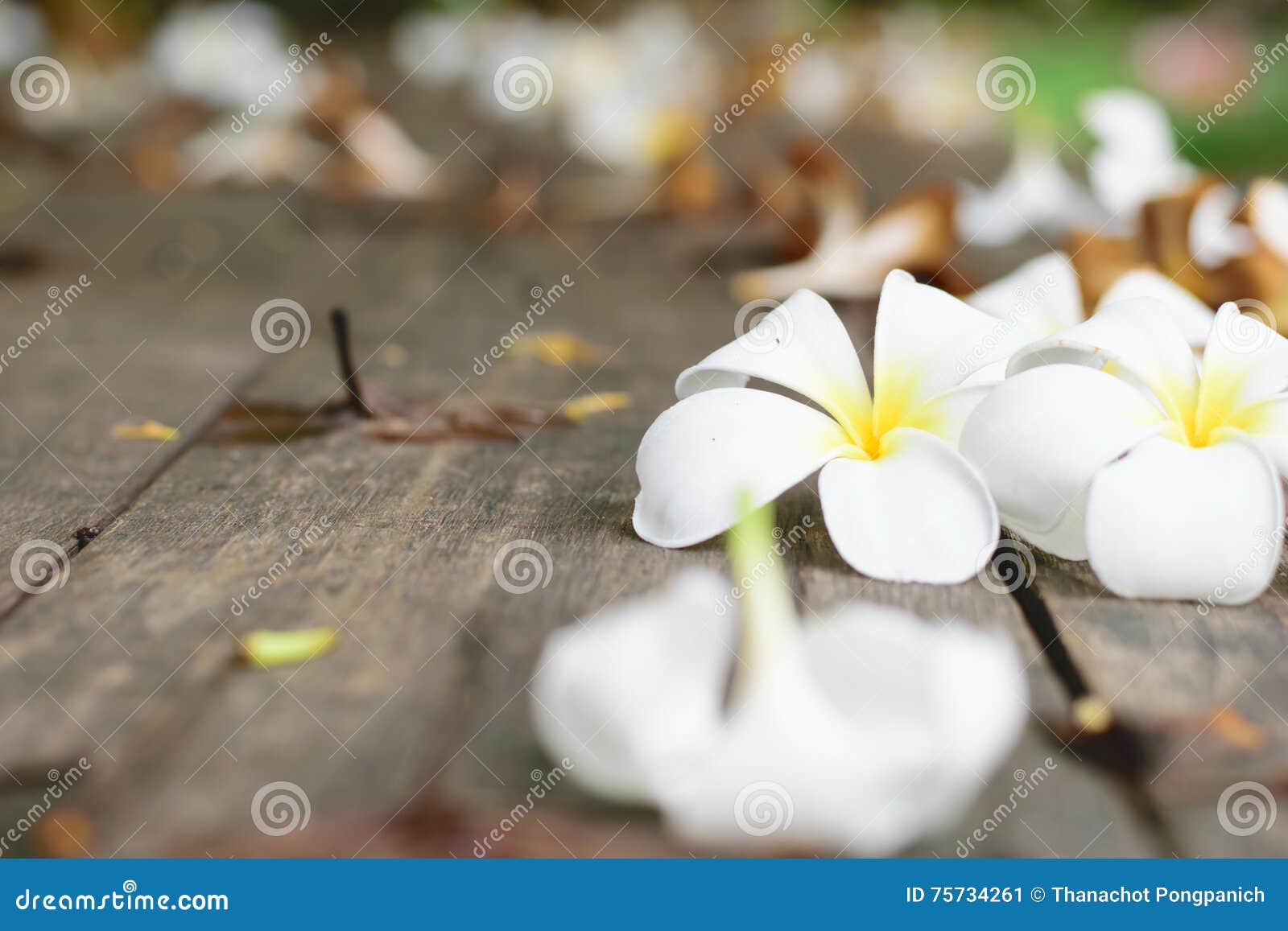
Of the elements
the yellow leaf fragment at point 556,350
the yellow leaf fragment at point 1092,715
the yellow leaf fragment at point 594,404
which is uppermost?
the yellow leaf fragment at point 1092,715

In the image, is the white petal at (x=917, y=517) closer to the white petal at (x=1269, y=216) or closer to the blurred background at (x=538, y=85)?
the white petal at (x=1269, y=216)

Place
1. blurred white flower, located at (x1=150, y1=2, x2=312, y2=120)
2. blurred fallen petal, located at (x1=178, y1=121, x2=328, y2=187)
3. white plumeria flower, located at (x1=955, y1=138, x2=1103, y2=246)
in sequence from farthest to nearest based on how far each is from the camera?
blurred white flower, located at (x1=150, y1=2, x2=312, y2=120) → blurred fallen petal, located at (x1=178, y1=121, x2=328, y2=187) → white plumeria flower, located at (x1=955, y1=138, x2=1103, y2=246)

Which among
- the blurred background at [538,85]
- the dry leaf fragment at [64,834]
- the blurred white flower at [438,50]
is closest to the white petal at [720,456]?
the dry leaf fragment at [64,834]

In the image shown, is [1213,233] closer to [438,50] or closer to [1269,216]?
[1269,216]

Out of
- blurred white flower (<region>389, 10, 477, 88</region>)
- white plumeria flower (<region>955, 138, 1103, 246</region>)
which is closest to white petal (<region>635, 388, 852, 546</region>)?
white plumeria flower (<region>955, 138, 1103, 246</region>)

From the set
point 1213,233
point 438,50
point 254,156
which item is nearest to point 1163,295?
point 1213,233

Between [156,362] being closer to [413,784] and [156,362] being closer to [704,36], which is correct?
[413,784]

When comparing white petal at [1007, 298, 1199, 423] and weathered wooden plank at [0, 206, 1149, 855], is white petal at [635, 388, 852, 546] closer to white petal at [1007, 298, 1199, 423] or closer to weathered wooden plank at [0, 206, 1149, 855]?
weathered wooden plank at [0, 206, 1149, 855]

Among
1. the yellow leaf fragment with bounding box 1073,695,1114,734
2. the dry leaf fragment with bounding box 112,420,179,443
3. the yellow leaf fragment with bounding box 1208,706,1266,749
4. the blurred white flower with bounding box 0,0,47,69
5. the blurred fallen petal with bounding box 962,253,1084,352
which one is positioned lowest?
the blurred white flower with bounding box 0,0,47,69
